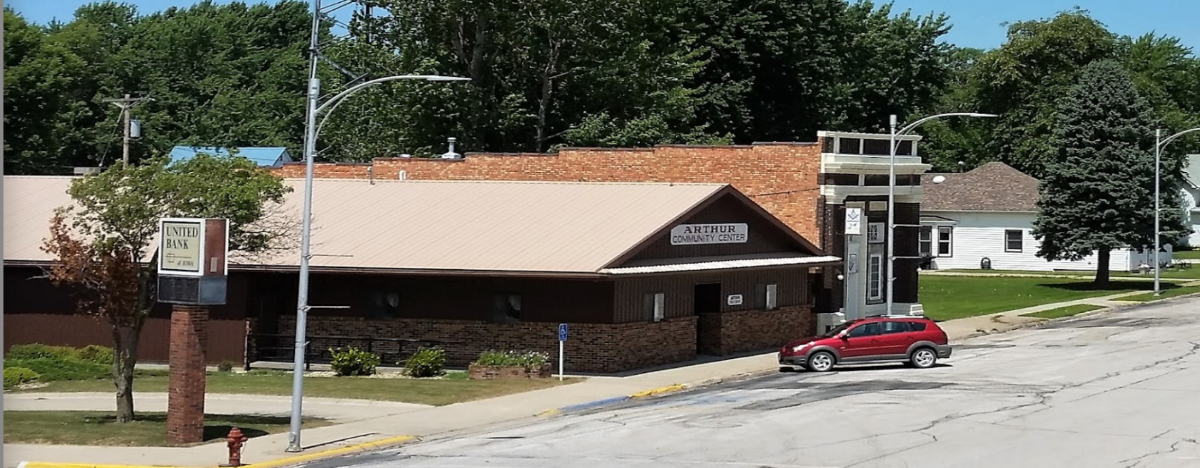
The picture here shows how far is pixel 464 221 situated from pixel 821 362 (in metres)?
11.1

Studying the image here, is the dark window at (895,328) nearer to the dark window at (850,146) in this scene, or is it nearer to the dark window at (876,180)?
the dark window at (850,146)

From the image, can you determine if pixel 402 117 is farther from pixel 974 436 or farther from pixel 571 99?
pixel 974 436

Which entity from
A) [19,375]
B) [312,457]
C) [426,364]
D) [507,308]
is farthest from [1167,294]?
[312,457]

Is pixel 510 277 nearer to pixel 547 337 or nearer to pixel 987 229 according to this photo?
pixel 547 337

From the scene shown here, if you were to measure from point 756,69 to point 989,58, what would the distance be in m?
35.4

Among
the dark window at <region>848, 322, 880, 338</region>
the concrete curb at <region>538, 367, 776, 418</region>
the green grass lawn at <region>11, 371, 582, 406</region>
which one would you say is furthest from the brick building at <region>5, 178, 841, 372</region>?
the dark window at <region>848, 322, 880, 338</region>

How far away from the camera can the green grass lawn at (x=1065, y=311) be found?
56.9 metres

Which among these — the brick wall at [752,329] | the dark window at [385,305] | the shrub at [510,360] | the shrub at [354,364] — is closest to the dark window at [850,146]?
the brick wall at [752,329]

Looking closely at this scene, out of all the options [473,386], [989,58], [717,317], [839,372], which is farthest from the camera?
[989,58]

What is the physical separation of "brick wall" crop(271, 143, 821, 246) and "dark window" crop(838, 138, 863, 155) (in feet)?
4.43

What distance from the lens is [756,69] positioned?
7862 centimetres

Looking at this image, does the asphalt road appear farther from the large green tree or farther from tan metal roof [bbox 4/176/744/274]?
the large green tree

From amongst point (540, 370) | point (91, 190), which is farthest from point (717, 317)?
point (91, 190)

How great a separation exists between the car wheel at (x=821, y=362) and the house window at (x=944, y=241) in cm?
4915
